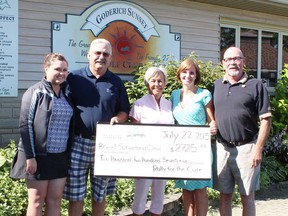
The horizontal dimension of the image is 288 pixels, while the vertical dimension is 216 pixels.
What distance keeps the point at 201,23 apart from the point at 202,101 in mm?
4733

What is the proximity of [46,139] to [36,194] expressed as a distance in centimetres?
48

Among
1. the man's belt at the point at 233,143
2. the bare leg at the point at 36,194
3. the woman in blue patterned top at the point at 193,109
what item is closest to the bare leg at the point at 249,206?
the woman in blue patterned top at the point at 193,109

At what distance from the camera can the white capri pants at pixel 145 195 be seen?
14.2 ft

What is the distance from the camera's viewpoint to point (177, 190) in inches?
238

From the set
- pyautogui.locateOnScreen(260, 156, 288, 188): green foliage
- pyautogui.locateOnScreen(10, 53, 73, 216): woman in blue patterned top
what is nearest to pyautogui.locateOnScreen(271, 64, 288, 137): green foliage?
pyautogui.locateOnScreen(260, 156, 288, 188): green foliage

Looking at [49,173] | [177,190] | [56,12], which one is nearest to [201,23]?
[56,12]

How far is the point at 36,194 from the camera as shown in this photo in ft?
A: 12.1

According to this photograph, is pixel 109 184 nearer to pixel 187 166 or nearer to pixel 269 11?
pixel 187 166

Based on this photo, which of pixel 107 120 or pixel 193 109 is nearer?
pixel 107 120

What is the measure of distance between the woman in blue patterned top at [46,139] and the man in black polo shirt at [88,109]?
131mm

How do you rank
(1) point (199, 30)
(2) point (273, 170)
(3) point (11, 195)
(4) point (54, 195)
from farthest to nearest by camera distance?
(1) point (199, 30), (2) point (273, 170), (3) point (11, 195), (4) point (54, 195)

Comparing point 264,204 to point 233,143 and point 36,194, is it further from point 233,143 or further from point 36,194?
point 36,194

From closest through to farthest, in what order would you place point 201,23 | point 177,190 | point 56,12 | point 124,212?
point 124,212 < point 177,190 < point 56,12 < point 201,23

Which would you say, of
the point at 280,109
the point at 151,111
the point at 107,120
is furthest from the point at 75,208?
the point at 280,109
